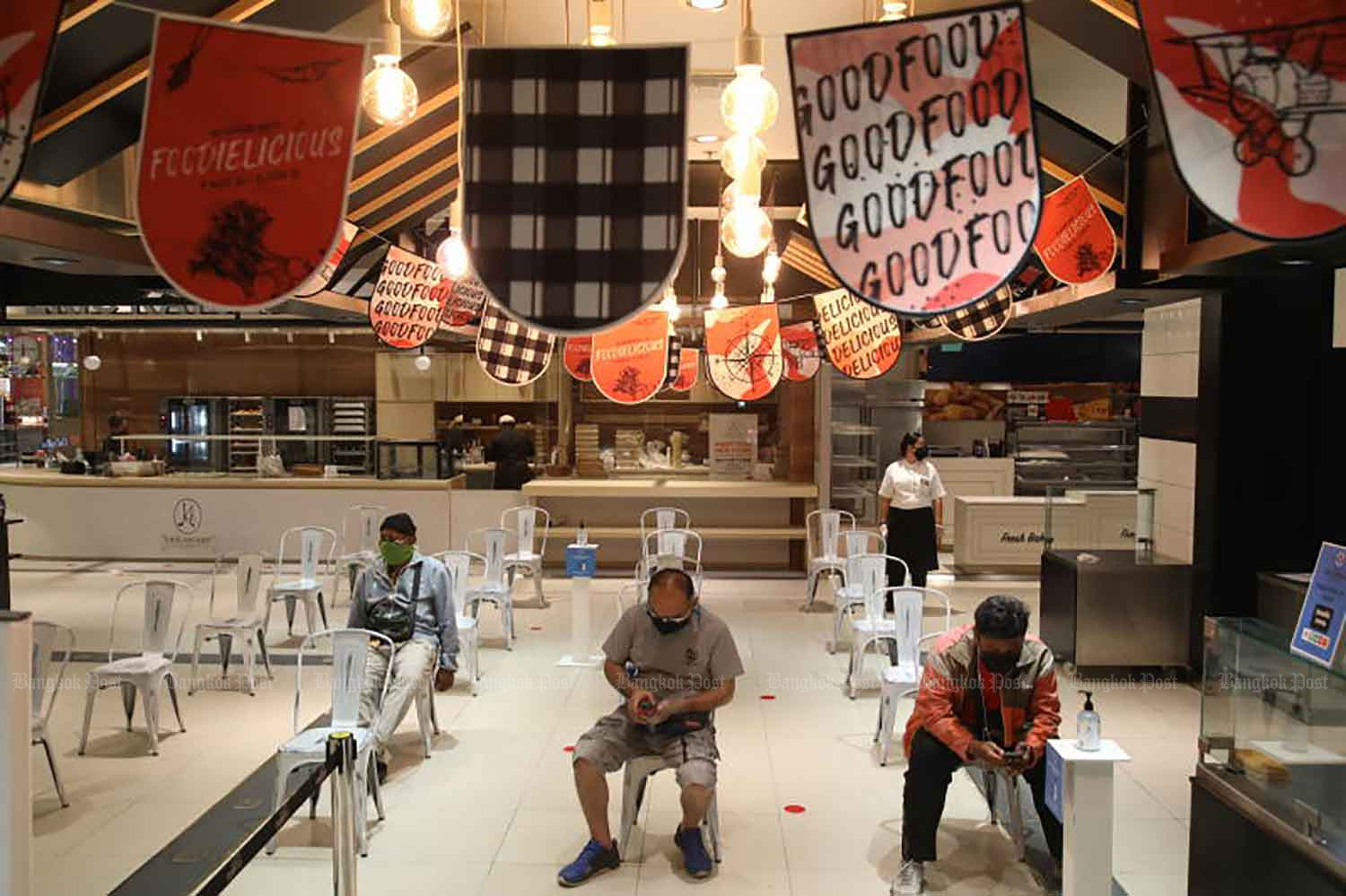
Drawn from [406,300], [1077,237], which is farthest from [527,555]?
[1077,237]

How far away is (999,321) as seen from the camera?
665cm

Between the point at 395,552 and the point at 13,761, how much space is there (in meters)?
2.35

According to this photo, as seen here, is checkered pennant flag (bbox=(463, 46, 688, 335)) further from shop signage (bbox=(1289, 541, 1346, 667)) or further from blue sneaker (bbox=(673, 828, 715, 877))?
shop signage (bbox=(1289, 541, 1346, 667))

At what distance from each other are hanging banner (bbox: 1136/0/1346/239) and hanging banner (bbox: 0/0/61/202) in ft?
8.50

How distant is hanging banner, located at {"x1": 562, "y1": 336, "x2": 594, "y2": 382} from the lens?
8000 millimetres

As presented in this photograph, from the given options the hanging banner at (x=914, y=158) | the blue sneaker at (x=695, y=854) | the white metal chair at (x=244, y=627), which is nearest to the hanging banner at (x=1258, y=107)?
the hanging banner at (x=914, y=158)

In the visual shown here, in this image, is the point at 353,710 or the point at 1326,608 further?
the point at 353,710

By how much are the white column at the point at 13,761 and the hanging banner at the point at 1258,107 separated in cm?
319

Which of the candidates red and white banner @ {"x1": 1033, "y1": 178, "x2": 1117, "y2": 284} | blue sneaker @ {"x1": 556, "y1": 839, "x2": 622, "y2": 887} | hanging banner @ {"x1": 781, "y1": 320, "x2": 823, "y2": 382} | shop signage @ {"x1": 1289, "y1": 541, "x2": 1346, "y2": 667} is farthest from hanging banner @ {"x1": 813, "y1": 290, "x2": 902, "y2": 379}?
blue sneaker @ {"x1": 556, "y1": 839, "x2": 622, "y2": 887}

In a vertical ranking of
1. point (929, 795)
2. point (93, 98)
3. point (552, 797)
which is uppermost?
point (93, 98)

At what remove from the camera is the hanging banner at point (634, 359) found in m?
6.70

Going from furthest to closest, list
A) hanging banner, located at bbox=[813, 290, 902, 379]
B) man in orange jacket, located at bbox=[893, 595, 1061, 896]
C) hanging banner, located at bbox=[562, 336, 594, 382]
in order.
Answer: hanging banner, located at bbox=[562, 336, 594, 382], hanging banner, located at bbox=[813, 290, 902, 379], man in orange jacket, located at bbox=[893, 595, 1061, 896]

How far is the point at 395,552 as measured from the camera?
17.2 feet

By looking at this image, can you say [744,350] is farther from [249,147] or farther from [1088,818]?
[249,147]
